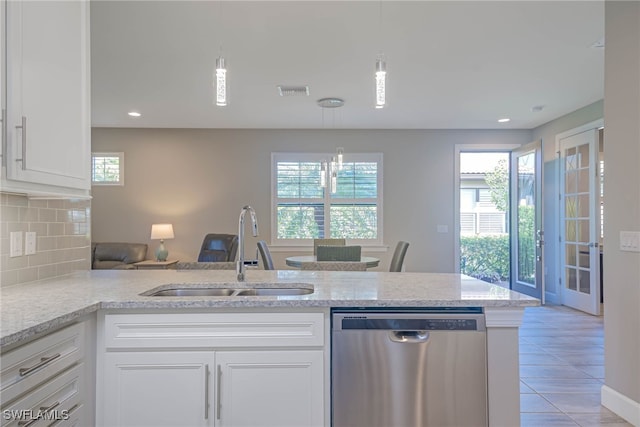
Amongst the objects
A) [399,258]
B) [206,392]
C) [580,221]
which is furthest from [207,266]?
[580,221]

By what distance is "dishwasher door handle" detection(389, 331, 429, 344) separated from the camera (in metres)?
1.61

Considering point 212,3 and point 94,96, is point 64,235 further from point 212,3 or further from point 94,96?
point 94,96

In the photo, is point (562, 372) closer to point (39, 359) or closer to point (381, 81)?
point (381, 81)

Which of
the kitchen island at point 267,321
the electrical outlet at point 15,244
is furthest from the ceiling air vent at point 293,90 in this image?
the kitchen island at point 267,321

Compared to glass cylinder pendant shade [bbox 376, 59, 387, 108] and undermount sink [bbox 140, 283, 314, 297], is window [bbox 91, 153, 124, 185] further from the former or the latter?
glass cylinder pendant shade [bbox 376, 59, 387, 108]

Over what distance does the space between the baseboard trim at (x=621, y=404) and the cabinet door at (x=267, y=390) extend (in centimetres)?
192

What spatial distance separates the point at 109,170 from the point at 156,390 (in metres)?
5.48

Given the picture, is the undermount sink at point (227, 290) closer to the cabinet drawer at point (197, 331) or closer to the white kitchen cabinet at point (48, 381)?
the cabinet drawer at point (197, 331)

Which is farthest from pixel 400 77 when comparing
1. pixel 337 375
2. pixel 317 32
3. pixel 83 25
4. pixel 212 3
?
pixel 337 375

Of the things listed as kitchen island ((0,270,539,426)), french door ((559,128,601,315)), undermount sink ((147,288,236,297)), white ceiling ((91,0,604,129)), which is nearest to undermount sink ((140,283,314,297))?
undermount sink ((147,288,236,297))

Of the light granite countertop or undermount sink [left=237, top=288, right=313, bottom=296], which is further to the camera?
undermount sink [left=237, top=288, right=313, bottom=296]

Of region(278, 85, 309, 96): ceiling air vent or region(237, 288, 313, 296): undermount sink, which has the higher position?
region(278, 85, 309, 96): ceiling air vent

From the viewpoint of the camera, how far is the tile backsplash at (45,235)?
178 centimetres

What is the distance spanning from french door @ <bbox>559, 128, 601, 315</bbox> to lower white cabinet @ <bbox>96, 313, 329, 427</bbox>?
183 inches
